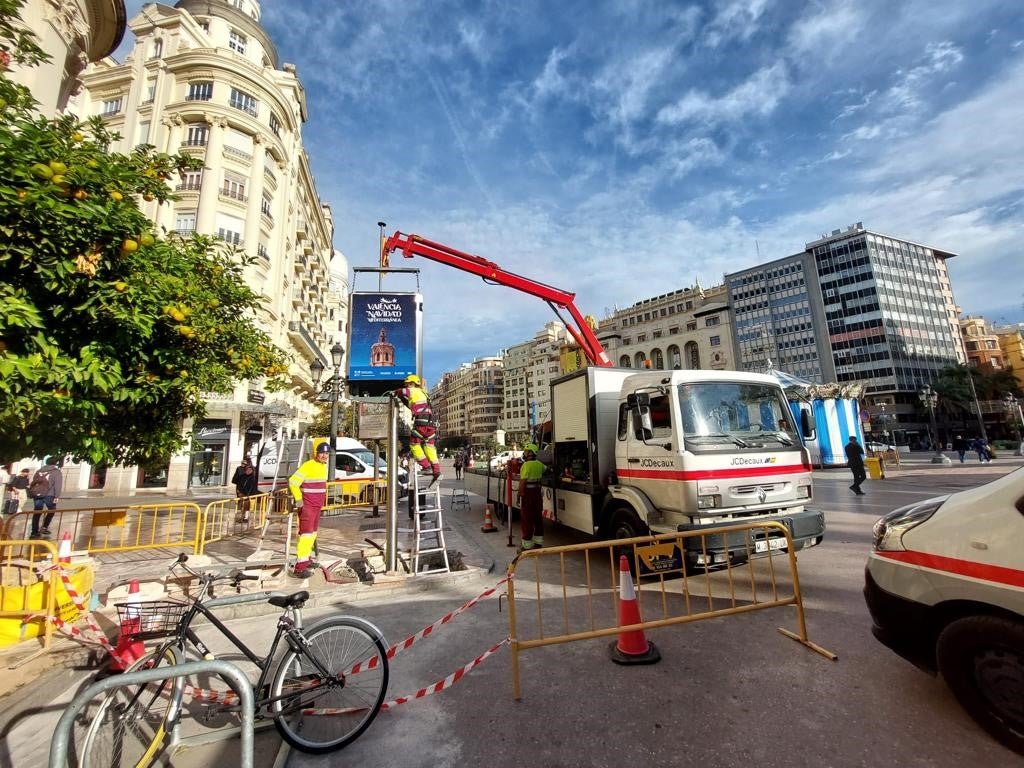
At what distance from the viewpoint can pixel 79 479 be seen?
22.6 metres

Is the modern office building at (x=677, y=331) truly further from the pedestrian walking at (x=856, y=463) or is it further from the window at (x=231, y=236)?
the window at (x=231, y=236)

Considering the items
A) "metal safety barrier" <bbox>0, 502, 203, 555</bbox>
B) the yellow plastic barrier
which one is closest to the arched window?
"metal safety barrier" <bbox>0, 502, 203, 555</bbox>

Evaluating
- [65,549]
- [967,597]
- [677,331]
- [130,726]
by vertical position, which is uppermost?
[677,331]

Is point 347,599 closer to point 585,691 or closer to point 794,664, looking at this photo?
point 585,691

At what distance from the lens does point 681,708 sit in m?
3.19

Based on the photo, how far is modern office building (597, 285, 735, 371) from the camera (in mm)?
73438

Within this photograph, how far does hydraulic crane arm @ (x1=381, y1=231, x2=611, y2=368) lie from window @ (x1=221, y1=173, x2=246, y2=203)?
2072 cm

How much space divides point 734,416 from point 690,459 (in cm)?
125

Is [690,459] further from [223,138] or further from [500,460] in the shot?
[223,138]

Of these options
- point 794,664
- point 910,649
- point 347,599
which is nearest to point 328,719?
point 347,599

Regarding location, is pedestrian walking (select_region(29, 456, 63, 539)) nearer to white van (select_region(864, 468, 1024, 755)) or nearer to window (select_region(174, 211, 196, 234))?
white van (select_region(864, 468, 1024, 755))

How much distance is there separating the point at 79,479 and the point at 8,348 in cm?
2765

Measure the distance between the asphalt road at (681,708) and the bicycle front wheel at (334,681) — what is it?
17 centimetres

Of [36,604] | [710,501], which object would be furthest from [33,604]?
[710,501]
